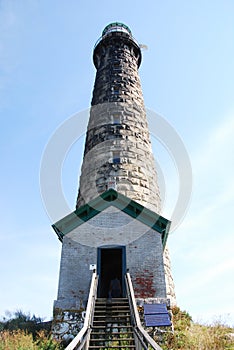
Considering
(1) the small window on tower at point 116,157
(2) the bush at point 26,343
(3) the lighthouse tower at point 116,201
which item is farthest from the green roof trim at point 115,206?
(1) the small window on tower at point 116,157

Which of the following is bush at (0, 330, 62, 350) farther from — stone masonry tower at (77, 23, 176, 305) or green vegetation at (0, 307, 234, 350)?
stone masonry tower at (77, 23, 176, 305)

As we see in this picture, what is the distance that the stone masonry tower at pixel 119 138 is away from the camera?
14.9 metres

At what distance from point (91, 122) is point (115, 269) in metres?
8.53

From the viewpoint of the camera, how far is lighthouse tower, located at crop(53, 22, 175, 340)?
10.5 metres

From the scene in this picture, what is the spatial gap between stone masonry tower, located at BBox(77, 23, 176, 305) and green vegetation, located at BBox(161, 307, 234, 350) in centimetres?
369

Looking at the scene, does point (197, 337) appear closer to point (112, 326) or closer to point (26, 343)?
point (112, 326)

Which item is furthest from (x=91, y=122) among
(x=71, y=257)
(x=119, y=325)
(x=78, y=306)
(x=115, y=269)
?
(x=119, y=325)

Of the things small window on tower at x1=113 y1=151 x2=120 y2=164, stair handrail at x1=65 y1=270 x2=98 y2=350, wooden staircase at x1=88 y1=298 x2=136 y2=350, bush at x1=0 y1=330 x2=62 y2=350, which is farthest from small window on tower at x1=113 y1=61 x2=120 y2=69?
bush at x1=0 y1=330 x2=62 y2=350

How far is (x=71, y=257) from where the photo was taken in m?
10.7

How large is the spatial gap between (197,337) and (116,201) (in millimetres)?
5250

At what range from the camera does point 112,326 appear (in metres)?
7.93

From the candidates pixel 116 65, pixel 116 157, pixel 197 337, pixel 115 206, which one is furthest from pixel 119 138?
pixel 197 337

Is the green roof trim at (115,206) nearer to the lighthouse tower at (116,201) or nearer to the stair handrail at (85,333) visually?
the lighthouse tower at (116,201)

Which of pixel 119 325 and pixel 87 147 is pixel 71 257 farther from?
pixel 87 147
